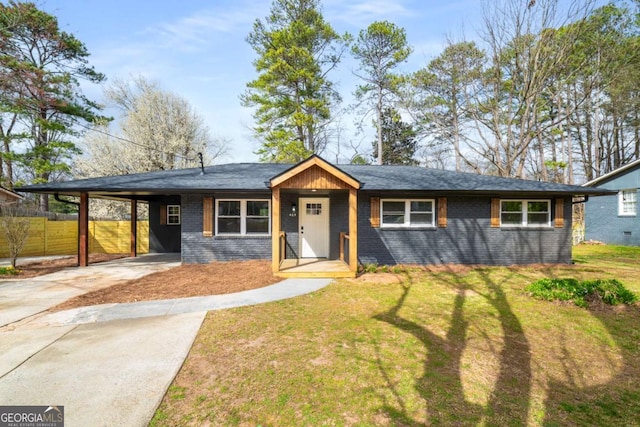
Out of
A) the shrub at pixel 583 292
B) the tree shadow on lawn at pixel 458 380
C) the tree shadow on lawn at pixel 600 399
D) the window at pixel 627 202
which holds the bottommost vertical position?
the tree shadow on lawn at pixel 600 399

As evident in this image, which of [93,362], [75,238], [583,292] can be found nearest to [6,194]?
[75,238]

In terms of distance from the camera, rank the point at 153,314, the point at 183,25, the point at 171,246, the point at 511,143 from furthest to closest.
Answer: the point at 511,143 < the point at 171,246 < the point at 183,25 < the point at 153,314

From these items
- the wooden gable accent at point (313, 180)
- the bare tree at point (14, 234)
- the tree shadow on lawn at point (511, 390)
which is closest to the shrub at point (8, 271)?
the bare tree at point (14, 234)

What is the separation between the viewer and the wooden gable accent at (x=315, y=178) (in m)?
7.93

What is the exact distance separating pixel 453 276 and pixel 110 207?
21.4 metres

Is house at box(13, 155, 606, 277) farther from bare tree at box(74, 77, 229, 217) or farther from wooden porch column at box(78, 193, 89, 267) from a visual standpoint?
bare tree at box(74, 77, 229, 217)

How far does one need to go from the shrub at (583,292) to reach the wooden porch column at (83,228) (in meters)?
12.9

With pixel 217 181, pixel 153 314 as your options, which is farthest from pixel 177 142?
pixel 153 314

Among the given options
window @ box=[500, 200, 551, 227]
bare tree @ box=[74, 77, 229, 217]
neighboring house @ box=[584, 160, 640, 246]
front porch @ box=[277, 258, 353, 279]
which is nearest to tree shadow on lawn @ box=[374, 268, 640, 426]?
front porch @ box=[277, 258, 353, 279]

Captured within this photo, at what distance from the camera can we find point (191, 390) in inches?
118

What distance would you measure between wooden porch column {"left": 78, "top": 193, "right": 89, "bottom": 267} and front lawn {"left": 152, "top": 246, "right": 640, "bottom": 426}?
24.7ft

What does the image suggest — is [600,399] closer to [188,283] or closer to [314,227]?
[188,283]

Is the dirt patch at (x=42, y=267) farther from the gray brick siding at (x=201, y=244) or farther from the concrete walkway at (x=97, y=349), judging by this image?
the gray brick siding at (x=201, y=244)

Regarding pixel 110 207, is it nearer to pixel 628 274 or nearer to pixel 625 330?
pixel 625 330
